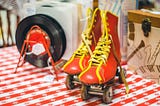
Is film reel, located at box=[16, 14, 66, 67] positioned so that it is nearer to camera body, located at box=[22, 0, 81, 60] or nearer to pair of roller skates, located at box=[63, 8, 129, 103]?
camera body, located at box=[22, 0, 81, 60]

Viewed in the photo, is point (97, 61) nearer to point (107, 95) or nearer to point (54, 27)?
point (107, 95)

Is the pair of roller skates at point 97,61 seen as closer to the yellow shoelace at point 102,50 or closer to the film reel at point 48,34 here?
the yellow shoelace at point 102,50

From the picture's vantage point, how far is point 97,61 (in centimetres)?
67

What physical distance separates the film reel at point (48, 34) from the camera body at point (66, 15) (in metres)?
0.02

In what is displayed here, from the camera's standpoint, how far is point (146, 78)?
2.68 ft

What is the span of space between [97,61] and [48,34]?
0.73ft

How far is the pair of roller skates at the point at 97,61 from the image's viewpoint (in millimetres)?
644

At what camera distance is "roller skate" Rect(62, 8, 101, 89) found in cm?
69

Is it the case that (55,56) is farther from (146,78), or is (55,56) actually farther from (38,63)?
(146,78)

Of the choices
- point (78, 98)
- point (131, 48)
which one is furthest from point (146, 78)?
point (78, 98)

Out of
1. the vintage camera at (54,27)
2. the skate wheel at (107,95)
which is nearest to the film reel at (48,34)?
the vintage camera at (54,27)

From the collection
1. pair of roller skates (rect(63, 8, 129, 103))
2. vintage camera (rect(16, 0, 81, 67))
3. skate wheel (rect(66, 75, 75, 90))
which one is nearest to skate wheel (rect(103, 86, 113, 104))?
pair of roller skates (rect(63, 8, 129, 103))

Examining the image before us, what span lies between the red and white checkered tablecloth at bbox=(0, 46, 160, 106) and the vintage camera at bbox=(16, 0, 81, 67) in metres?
0.06

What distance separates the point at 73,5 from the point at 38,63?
8.0 inches
